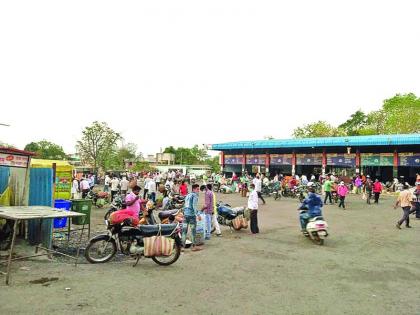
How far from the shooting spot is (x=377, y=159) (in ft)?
113

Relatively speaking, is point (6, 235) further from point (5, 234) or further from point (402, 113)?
point (402, 113)

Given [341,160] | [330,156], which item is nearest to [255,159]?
[330,156]

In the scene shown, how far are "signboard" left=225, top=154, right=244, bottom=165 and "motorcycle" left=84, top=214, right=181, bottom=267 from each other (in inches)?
1486

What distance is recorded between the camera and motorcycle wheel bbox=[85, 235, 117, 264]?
7.71m

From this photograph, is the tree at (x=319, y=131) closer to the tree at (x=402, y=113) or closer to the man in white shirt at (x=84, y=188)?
the tree at (x=402, y=113)

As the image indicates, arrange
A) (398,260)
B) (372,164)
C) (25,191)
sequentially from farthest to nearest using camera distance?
(372,164) < (25,191) < (398,260)

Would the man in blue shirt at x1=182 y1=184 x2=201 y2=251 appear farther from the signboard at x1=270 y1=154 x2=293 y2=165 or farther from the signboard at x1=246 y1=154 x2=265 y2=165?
the signboard at x1=246 y1=154 x2=265 y2=165

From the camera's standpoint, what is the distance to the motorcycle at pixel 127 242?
7.66 m

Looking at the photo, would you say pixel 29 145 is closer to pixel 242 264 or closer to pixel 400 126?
pixel 400 126

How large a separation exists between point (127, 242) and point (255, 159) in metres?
36.9

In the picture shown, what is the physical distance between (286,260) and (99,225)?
7.25m

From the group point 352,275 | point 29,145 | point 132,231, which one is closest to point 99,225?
point 132,231

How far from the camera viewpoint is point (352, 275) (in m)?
7.04

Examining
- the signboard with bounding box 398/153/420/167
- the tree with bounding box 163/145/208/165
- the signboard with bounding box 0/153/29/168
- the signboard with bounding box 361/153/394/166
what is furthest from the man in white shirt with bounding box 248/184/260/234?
the tree with bounding box 163/145/208/165
